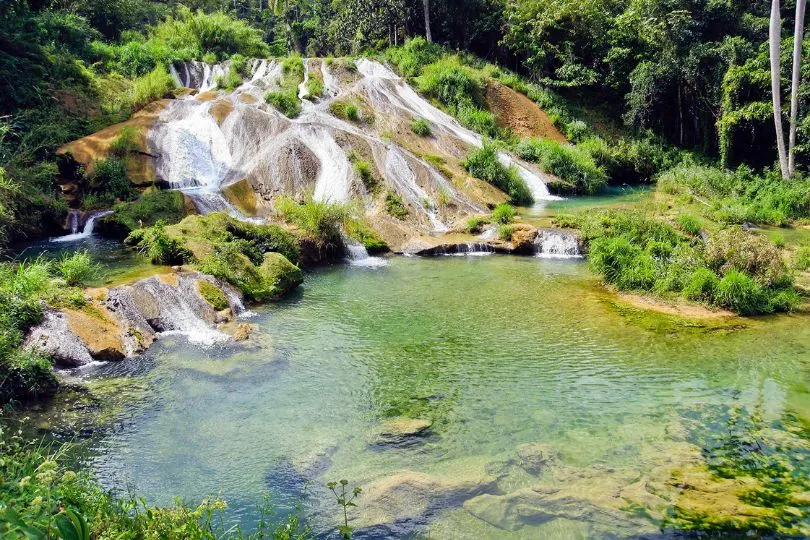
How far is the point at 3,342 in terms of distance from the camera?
31.7 feet

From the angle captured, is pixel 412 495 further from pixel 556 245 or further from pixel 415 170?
pixel 415 170

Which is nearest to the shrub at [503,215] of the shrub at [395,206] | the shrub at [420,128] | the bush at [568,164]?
the shrub at [395,206]

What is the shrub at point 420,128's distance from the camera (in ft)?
104

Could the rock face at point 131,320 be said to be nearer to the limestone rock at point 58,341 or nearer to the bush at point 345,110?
the limestone rock at point 58,341

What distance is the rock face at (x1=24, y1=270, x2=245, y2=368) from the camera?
447 inches

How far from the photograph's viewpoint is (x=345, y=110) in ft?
103

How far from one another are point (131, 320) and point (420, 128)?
21758mm

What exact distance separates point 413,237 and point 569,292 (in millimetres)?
7353

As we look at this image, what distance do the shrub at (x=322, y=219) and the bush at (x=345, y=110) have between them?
12.3m

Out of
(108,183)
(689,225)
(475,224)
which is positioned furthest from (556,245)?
(108,183)

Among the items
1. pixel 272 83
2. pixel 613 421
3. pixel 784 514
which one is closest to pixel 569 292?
pixel 613 421

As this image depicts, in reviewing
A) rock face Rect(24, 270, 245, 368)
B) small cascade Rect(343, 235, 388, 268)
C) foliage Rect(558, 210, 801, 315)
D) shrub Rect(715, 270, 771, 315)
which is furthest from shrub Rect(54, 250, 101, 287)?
shrub Rect(715, 270, 771, 315)

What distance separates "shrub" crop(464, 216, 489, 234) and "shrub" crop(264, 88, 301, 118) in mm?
12332

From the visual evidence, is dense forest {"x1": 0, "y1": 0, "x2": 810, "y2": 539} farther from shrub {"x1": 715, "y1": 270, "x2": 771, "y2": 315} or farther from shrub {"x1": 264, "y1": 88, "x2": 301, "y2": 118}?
shrub {"x1": 264, "y1": 88, "x2": 301, "y2": 118}
